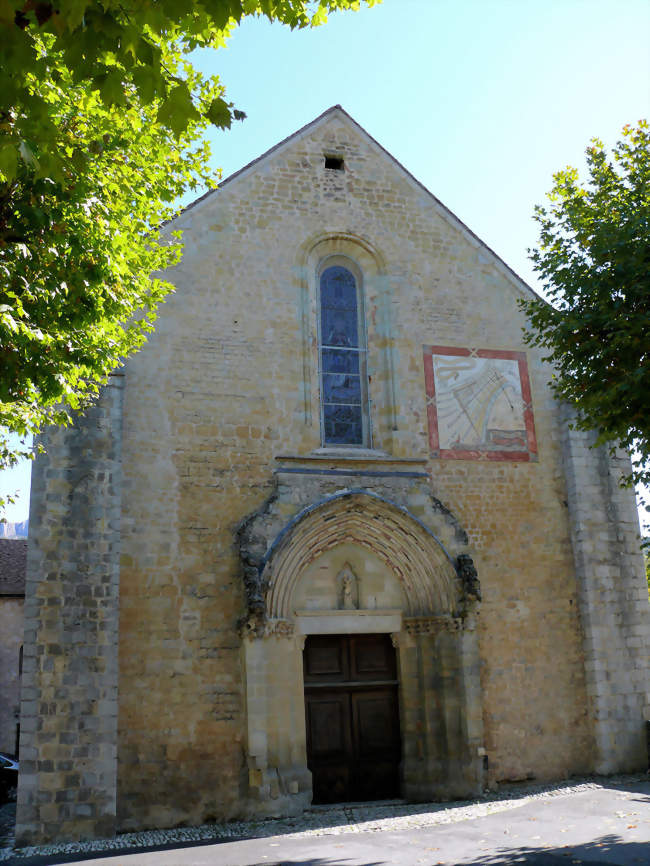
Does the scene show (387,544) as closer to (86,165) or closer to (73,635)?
(73,635)

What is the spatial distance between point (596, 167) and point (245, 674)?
769 cm

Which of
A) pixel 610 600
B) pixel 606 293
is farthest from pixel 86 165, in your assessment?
pixel 610 600

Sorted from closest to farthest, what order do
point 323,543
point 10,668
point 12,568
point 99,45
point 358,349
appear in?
point 99,45 → point 323,543 → point 358,349 → point 10,668 → point 12,568

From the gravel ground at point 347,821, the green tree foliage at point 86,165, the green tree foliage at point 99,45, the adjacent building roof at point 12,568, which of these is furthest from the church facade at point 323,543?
the adjacent building roof at point 12,568

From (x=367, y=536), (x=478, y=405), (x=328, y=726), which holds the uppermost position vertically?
(x=478, y=405)

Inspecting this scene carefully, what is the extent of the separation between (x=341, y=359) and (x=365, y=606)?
3.73 metres

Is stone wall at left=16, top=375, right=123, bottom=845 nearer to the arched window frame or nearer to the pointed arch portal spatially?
the pointed arch portal

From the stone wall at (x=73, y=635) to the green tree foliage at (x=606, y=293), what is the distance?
19.1ft

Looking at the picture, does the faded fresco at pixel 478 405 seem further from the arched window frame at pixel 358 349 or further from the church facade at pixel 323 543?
the arched window frame at pixel 358 349

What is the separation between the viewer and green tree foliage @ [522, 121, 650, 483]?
30.5 feet

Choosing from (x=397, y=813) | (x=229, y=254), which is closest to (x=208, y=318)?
(x=229, y=254)

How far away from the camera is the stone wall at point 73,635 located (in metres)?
9.78

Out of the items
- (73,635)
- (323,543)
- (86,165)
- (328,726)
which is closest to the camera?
(86,165)

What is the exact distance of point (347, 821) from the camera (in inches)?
409
